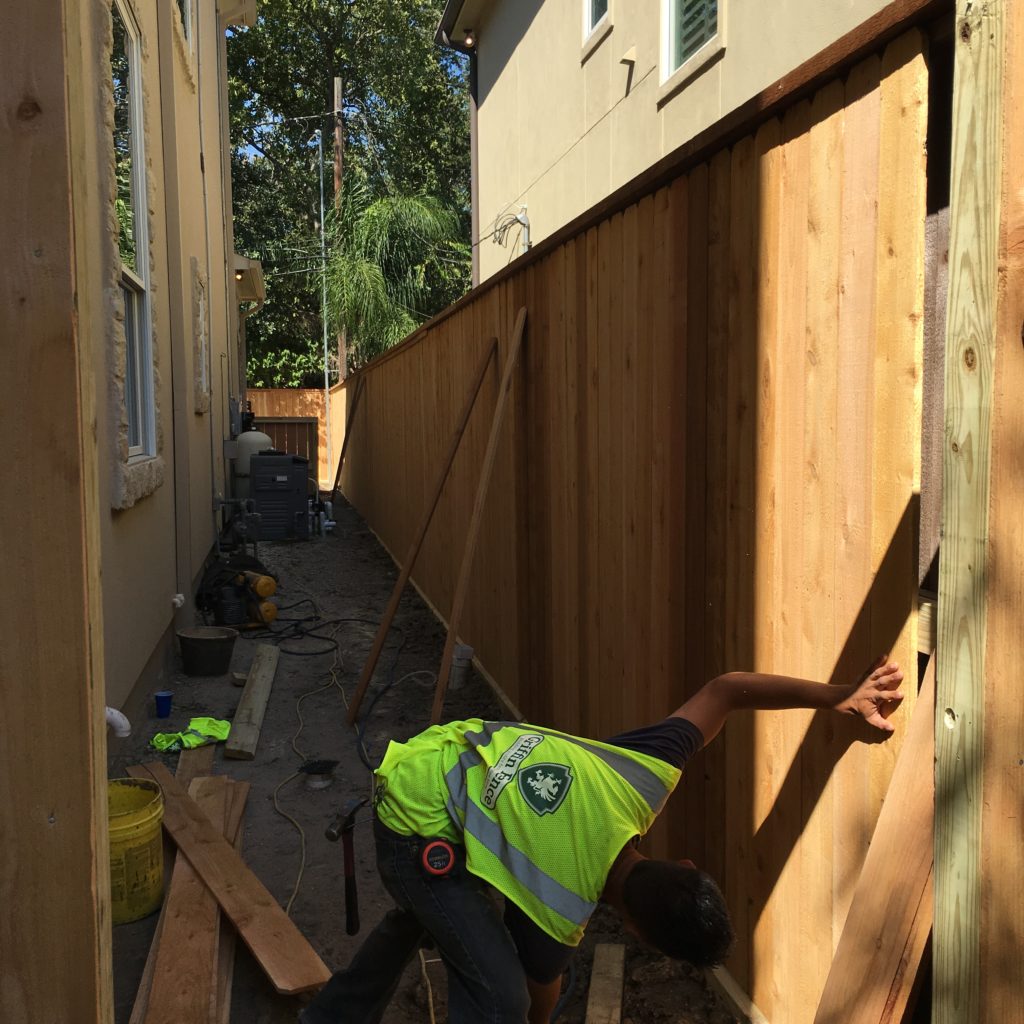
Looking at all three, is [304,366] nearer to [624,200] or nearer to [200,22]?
[200,22]

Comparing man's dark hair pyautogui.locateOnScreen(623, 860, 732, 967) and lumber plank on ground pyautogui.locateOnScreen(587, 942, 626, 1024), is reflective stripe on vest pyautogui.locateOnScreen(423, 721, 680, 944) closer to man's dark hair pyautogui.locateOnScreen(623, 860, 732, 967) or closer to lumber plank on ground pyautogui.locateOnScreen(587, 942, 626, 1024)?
man's dark hair pyautogui.locateOnScreen(623, 860, 732, 967)

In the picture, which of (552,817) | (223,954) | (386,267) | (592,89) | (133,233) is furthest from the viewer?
(386,267)

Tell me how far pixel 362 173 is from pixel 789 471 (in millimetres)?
28149

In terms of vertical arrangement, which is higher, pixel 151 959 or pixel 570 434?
pixel 570 434

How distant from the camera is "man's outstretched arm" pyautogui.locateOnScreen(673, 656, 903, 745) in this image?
85.7 inches

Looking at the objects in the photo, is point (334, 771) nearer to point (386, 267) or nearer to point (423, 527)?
point (423, 527)

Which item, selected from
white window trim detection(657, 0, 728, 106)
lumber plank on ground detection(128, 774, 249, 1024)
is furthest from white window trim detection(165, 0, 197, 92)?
lumber plank on ground detection(128, 774, 249, 1024)

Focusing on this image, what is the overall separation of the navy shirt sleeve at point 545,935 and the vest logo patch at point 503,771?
1.02 ft

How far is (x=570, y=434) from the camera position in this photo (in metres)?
4.36

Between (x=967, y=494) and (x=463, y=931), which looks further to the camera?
(x=463, y=931)

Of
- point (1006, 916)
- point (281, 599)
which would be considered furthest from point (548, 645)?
point (281, 599)

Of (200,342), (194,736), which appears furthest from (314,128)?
(194,736)

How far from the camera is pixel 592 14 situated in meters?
8.91

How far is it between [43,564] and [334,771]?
3.99m
